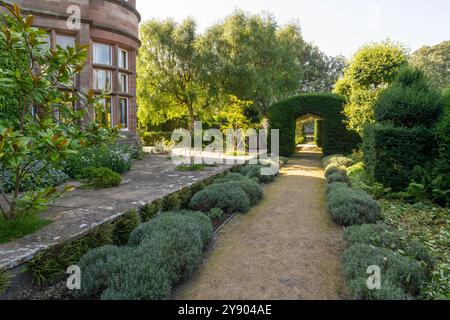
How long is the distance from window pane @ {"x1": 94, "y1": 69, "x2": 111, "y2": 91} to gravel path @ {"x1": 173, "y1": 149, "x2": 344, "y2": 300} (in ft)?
26.4

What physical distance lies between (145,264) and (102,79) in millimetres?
10339

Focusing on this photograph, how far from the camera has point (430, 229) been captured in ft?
19.6

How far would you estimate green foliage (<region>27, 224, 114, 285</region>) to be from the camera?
324 cm

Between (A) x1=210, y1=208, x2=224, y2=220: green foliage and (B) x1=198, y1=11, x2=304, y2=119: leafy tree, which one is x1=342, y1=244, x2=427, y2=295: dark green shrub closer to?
(A) x1=210, y1=208, x2=224, y2=220: green foliage

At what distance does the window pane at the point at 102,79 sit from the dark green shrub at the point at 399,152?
9.69m

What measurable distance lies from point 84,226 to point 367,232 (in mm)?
4133

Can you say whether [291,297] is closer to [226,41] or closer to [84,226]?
[84,226]

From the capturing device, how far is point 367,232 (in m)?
4.81

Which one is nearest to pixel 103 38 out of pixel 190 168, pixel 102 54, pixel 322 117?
pixel 102 54

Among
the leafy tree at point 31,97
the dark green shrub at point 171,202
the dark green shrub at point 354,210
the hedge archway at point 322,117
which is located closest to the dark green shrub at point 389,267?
the dark green shrub at point 354,210

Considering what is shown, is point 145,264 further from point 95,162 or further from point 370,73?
point 370,73

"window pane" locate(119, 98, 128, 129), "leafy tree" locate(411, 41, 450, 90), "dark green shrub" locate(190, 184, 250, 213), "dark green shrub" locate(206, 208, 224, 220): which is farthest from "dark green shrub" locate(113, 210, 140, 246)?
"leafy tree" locate(411, 41, 450, 90)

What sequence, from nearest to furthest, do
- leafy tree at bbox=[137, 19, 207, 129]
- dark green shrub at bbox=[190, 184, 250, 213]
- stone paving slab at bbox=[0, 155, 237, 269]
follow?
1. stone paving slab at bbox=[0, 155, 237, 269]
2. dark green shrub at bbox=[190, 184, 250, 213]
3. leafy tree at bbox=[137, 19, 207, 129]

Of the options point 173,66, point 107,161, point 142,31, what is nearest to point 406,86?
point 107,161
